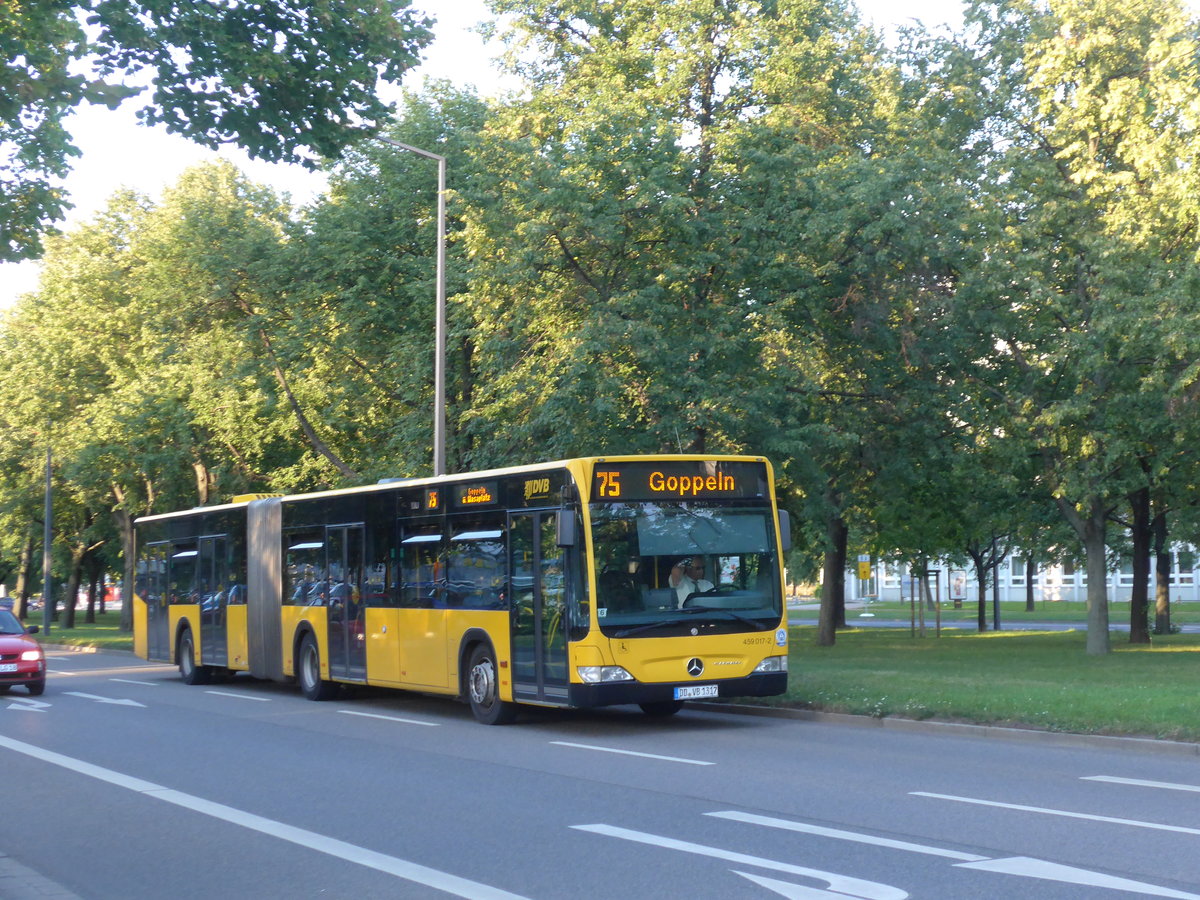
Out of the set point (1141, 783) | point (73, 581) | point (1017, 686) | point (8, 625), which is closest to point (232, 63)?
point (1141, 783)

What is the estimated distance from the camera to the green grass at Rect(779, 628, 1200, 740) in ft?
48.8

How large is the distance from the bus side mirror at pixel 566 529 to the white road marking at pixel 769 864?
20.1ft

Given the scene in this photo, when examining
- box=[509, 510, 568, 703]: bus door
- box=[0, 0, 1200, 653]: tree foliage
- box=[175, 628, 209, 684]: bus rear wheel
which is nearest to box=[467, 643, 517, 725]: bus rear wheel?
box=[509, 510, 568, 703]: bus door

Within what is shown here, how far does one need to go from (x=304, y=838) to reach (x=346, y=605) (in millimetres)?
11765

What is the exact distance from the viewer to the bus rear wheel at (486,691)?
17.0 m

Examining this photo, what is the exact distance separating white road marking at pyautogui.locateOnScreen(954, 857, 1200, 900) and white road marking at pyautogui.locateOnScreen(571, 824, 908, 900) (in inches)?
29.8

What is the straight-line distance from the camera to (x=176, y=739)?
16.0m

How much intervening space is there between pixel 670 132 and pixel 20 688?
1554cm

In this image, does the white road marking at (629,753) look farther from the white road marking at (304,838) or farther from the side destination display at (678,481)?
the white road marking at (304,838)

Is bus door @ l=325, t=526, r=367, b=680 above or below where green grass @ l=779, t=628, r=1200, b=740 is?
above

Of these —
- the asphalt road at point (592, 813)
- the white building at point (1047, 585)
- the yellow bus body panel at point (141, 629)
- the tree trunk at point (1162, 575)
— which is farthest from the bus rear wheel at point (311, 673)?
the white building at point (1047, 585)

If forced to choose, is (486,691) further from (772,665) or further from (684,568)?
(772,665)

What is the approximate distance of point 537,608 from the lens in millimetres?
16188

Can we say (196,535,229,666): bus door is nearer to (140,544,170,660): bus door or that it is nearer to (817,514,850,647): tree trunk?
(140,544,170,660): bus door
